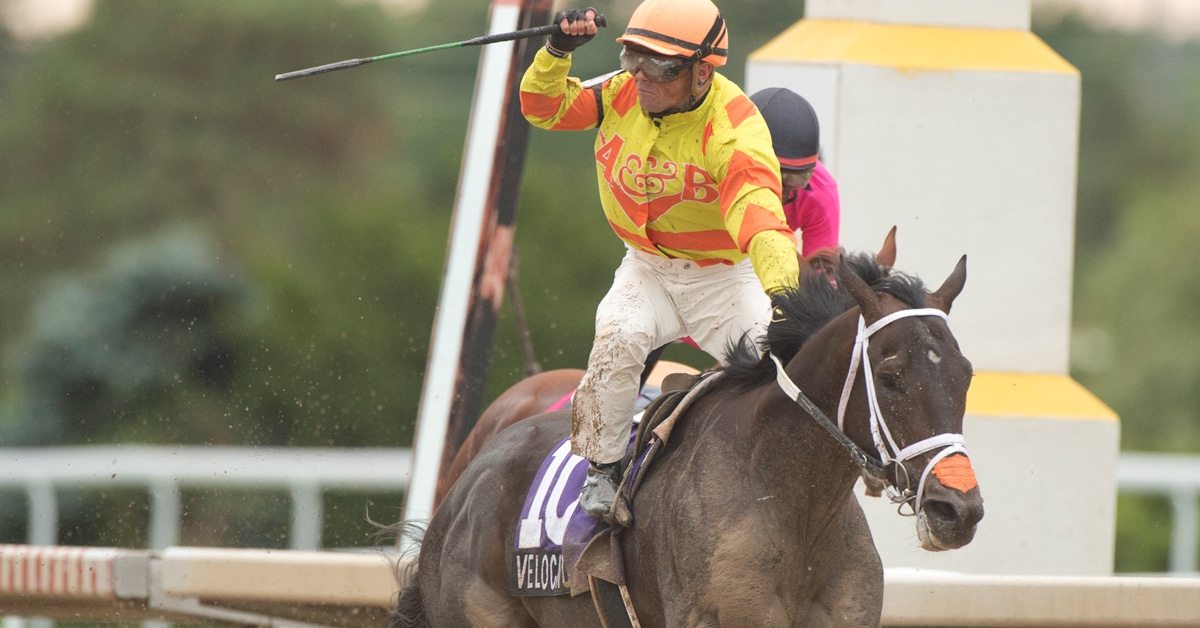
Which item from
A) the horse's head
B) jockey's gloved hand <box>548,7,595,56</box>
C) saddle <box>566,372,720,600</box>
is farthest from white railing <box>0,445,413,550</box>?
the horse's head

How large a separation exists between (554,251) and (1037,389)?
10019 mm

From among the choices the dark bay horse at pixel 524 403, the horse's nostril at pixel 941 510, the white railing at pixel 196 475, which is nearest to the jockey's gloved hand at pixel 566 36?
the dark bay horse at pixel 524 403

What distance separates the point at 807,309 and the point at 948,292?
37 cm

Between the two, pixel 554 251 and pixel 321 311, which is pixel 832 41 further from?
pixel 554 251

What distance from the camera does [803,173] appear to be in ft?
17.3

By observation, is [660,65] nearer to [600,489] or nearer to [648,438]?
[648,438]

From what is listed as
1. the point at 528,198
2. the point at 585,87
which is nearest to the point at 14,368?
the point at 528,198

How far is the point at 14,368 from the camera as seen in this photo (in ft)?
51.3

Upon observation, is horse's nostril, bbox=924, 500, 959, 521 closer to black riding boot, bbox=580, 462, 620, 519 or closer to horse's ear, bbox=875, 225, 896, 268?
horse's ear, bbox=875, 225, 896, 268

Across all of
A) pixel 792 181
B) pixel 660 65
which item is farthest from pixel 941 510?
pixel 792 181

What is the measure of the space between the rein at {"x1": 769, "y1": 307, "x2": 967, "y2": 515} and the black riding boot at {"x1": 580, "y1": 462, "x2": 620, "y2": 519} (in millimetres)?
646

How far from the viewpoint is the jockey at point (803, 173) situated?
525 cm

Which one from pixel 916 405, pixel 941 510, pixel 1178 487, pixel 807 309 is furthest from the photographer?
pixel 1178 487

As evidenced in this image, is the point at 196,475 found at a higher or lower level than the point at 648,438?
lower
